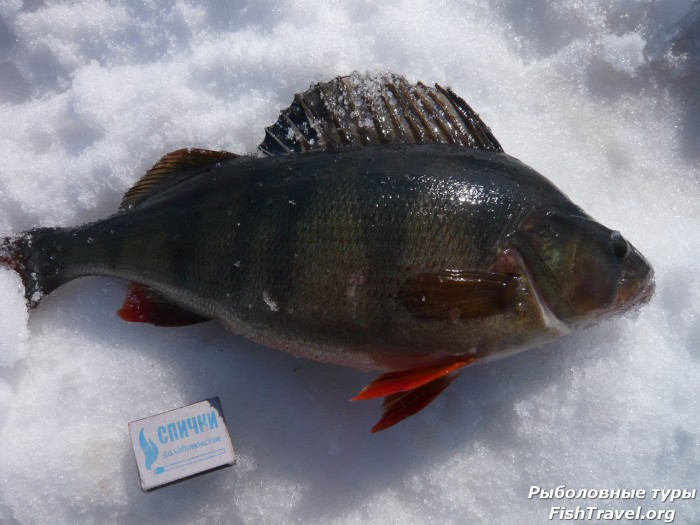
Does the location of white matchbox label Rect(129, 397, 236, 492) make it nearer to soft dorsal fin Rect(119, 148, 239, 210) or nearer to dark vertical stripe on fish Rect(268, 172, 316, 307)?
dark vertical stripe on fish Rect(268, 172, 316, 307)

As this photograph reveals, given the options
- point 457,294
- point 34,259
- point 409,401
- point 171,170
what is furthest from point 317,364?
point 34,259

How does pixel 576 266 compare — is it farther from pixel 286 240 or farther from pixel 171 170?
pixel 171 170

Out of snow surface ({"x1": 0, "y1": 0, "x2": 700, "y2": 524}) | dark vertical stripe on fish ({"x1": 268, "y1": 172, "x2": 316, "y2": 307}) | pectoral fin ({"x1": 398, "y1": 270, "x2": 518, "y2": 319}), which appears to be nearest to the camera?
pectoral fin ({"x1": 398, "y1": 270, "x2": 518, "y2": 319})

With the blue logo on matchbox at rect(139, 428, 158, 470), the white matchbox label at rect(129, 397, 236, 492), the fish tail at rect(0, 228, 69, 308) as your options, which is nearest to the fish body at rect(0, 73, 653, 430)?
the fish tail at rect(0, 228, 69, 308)

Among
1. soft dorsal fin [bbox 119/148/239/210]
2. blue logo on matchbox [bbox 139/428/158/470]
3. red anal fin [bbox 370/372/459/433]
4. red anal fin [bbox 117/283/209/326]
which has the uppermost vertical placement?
soft dorsal fin [bbox 119/148/239/210]

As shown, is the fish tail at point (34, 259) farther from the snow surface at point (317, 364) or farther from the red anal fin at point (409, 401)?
the red anal fin at point (409, 401)

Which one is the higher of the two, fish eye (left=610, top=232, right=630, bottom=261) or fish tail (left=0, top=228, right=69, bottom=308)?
fish eye (left=610, top=232, right=630, bottom=261)

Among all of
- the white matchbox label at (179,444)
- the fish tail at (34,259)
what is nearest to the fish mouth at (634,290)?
the white matchbox label at (179,444)
